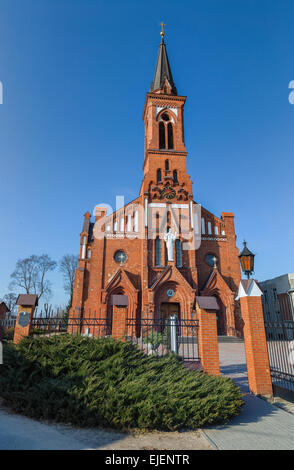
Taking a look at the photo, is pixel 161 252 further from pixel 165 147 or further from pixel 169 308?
pixel 165 147

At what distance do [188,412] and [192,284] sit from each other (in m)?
18.1

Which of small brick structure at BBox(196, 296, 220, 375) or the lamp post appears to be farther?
the lamp post

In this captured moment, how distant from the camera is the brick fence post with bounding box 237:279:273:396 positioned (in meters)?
7.15

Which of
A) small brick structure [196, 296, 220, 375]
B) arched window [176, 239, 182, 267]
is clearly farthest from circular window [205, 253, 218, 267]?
small brick structure [196, 296, 220, 375]

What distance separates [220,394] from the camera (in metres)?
5.34

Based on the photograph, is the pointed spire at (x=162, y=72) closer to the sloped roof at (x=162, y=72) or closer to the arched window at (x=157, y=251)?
the sloped roof at (x=162, y=72)

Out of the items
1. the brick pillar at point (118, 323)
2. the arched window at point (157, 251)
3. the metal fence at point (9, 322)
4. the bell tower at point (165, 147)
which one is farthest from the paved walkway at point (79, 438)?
the bell tower at point (165, 147)

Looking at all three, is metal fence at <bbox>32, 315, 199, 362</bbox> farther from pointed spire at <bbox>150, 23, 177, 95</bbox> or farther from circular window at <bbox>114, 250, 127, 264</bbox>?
pointed spire at <bbox>150, 23, 177, 95</bbox>

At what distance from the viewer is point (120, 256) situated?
2408cm

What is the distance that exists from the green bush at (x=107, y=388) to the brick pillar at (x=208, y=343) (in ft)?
3.57

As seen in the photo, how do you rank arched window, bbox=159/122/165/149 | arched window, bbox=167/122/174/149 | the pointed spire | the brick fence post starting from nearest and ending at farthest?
the brick fence post, arched window, bbox=159/122/165/149, arched window, bbox=167/122/174/149, the pointed spire

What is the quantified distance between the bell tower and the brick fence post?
1790 centimetres

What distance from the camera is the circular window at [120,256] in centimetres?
2385

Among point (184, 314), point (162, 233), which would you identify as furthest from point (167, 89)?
point (184, 314)
